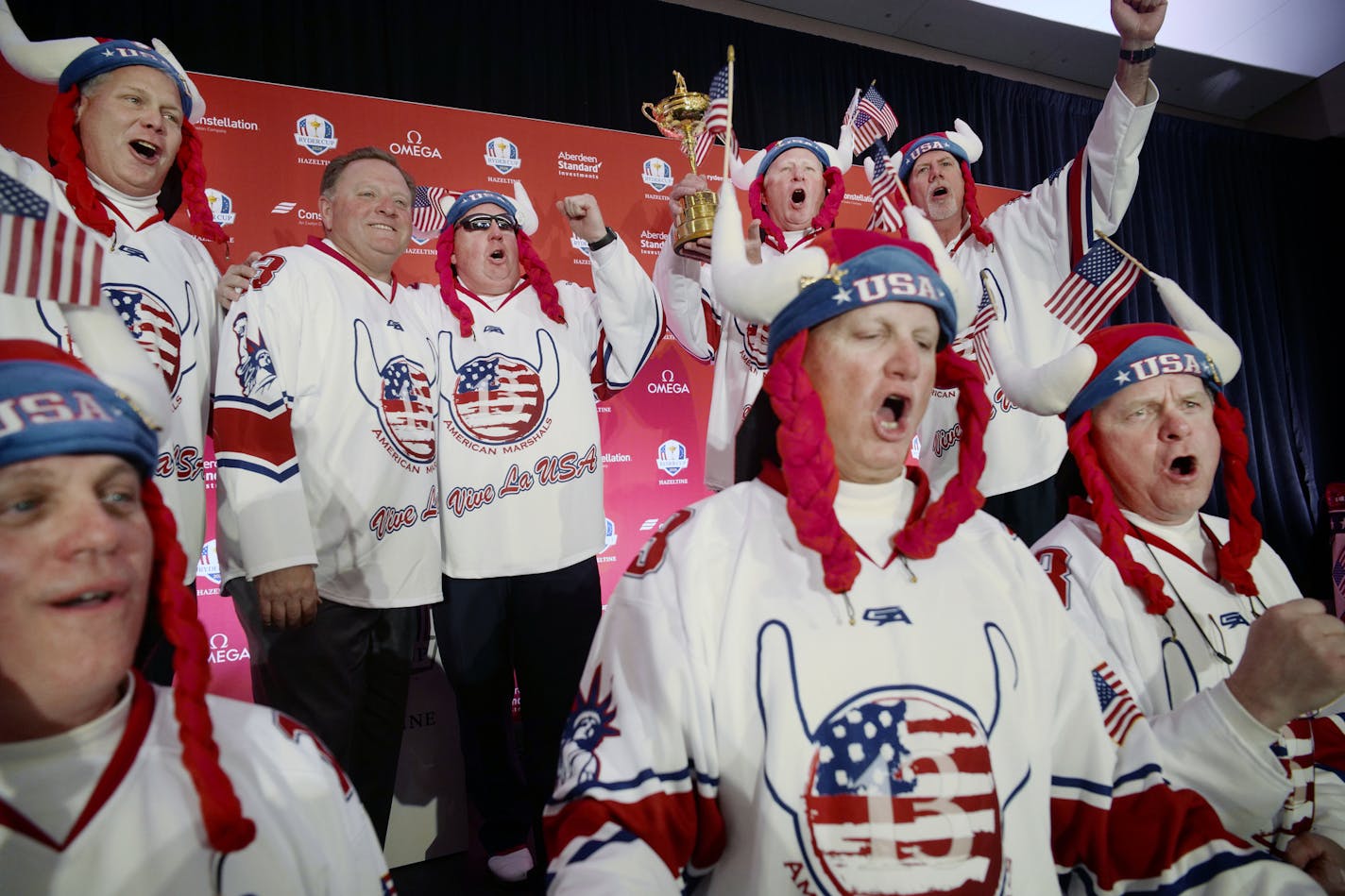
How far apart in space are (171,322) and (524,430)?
3.46 ft

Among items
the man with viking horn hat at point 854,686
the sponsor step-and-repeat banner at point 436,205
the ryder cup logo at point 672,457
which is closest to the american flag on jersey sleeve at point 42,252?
the man with viking horn hat at point 854,686

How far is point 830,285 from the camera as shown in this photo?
1423 mm

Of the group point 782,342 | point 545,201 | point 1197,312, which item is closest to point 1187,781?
point 782,342

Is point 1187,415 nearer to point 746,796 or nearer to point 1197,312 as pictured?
point 1197,312

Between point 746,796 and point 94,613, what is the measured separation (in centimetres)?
89

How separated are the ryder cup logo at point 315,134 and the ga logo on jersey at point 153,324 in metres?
2.07

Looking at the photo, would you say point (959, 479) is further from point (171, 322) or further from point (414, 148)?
point (414, 148)

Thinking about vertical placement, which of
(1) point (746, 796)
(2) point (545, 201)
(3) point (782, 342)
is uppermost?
(2) point (545, 201)

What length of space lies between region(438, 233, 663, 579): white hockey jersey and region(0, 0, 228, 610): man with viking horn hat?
0.73 m

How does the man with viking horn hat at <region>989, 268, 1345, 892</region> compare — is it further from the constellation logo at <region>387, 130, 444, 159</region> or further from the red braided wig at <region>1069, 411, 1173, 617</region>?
the constellation logo at <region>387, 130, 444, 159</region>

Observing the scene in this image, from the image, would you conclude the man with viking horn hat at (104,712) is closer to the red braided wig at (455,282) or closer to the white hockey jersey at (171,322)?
the white hockey jersey at (171,322)

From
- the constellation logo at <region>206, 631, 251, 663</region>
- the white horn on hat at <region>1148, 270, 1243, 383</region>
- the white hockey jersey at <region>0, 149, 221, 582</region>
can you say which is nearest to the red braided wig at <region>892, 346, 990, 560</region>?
the white horn on hat at <region>1148, 270, 1243, 383</region>

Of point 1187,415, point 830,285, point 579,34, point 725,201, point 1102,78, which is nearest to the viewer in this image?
point 830,285

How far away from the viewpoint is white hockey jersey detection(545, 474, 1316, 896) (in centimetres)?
117
